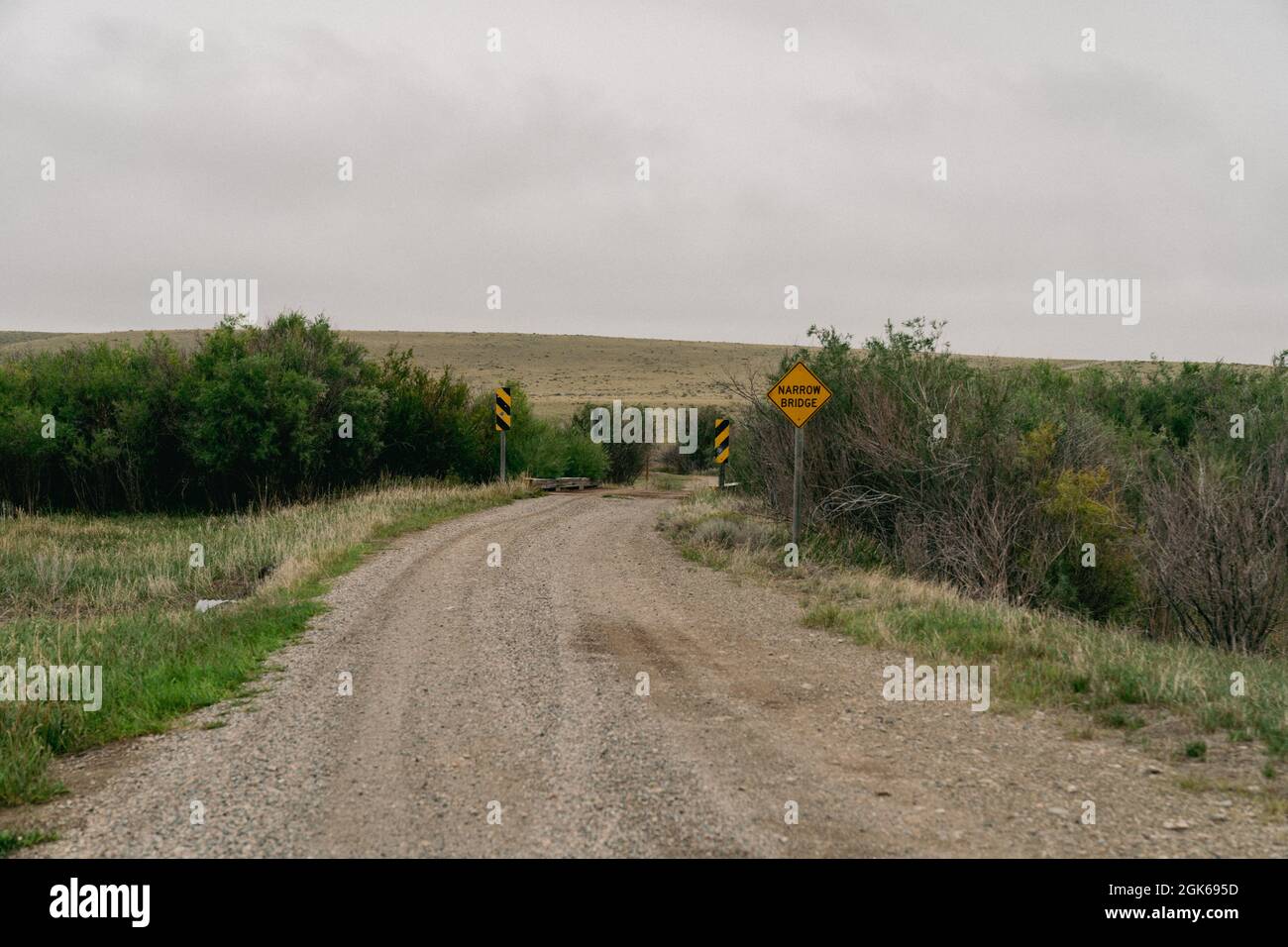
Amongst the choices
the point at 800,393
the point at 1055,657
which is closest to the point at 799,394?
the point at 800,393

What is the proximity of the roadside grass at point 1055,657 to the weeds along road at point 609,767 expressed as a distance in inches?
24.3

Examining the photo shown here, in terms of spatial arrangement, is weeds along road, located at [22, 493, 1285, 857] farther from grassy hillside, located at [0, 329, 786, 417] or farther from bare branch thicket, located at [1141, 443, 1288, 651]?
grassy hillside, located at [0, 329, 786, 417]

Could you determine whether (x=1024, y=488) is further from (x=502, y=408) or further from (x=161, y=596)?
(x=502, y=408)

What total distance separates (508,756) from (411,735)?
0.91m

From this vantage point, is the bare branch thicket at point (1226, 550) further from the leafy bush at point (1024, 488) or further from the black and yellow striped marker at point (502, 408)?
the black and yellow striped marker at point (502, 408)

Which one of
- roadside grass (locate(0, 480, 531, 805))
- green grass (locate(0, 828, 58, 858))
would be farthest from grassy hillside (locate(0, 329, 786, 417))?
green grass (locate(0, 828, 58, 858))

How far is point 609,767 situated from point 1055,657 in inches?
191

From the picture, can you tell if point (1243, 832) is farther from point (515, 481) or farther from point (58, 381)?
point (58, 381)

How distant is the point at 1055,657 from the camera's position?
29.2 ft

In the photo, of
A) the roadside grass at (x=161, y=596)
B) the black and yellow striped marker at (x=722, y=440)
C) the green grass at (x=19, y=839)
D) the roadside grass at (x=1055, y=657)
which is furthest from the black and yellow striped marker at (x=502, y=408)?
the green grass at (x=19, y=839)

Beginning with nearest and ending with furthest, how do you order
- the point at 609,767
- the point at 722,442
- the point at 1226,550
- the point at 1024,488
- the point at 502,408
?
the point at 609,767 < the point at 1226,550 < the point at 1024,488 < the point at 502,408 < the point at 722,442

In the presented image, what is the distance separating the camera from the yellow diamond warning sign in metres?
15.5

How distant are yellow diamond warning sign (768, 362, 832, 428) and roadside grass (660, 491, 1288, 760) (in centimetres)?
259
